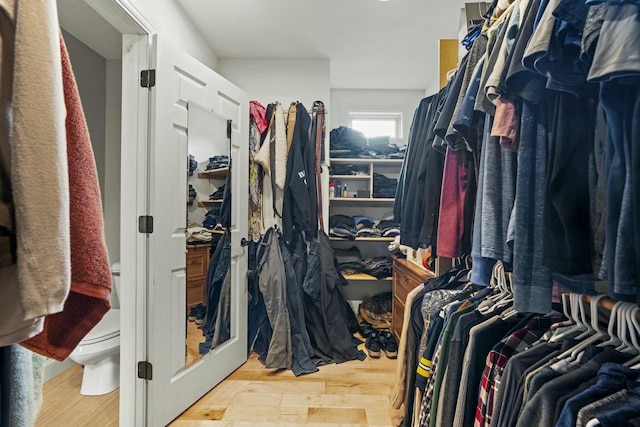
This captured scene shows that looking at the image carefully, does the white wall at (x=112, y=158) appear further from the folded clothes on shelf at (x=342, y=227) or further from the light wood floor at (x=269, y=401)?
the folded clothes on shelf at (x=342, y=227)

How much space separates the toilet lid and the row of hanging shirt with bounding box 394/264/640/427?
1754 millimetres

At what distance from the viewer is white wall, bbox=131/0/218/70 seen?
1.73 meters

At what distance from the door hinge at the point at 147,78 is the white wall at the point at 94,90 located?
46.9 inches

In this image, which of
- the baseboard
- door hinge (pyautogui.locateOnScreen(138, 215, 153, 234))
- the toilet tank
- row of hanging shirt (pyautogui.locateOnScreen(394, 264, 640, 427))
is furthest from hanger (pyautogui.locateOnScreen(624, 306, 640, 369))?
the baseboard

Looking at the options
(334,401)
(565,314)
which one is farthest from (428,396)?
(334,401)

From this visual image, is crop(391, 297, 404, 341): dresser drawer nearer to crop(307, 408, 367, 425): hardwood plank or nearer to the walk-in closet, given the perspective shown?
the walk-in closet

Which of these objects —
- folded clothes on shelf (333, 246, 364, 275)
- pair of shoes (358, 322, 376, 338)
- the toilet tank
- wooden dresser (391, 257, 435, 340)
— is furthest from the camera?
folded clothes on shelf (333, 246, 364, 275)

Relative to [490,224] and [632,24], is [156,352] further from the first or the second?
[632,24]

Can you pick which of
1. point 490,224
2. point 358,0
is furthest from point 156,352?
point 358,0

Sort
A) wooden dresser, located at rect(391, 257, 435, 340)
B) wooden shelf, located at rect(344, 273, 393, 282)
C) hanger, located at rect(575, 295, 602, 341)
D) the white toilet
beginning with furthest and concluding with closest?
wooden shelf, located at rect(344, 273, 393, 282)
wooden dresser, located at rect(391, 257, 435, 340)
the white toilet
hanger, located at rect(575, 295, 602, 341)

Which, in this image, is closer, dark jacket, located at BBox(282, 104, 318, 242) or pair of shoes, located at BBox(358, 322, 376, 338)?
dark jacket, located at BBox(282, 104, 318, 242)

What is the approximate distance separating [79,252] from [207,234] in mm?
1489

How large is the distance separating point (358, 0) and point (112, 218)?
2.41 metres

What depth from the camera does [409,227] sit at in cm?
143
